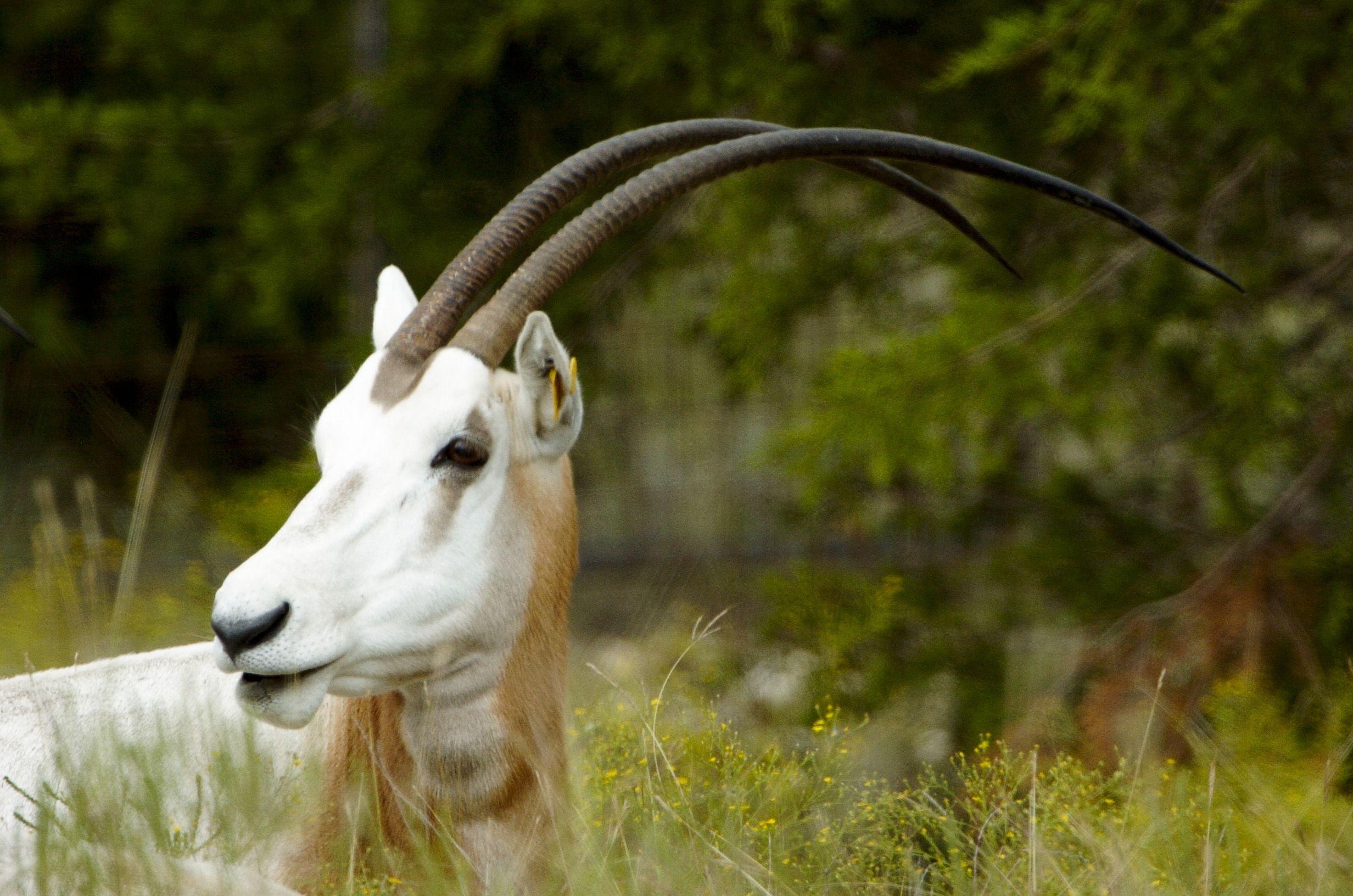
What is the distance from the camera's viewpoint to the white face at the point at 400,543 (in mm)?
2355

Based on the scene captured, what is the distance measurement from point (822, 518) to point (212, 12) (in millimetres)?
4115

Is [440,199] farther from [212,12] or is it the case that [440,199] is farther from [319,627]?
[319,627]

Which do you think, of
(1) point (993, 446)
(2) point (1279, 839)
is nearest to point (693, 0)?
(1) point (993, 446)

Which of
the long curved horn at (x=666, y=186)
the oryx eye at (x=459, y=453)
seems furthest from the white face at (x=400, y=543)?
the long curved horn at (x=666, y=186)

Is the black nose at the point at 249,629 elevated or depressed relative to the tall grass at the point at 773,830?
elevated

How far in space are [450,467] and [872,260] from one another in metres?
3.77

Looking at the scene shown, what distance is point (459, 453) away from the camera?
2.70m

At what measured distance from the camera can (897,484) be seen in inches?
244

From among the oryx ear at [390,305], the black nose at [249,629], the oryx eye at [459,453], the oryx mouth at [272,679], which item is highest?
the oryx ear at [390,305]

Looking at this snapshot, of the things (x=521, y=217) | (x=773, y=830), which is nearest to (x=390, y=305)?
(x=521, y=217)

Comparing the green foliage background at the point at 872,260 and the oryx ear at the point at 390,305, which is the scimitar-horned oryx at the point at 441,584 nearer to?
the oryx ear at the point at 390,305

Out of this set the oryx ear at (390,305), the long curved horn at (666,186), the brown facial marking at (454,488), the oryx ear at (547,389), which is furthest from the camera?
the oryx ear at (390,305)

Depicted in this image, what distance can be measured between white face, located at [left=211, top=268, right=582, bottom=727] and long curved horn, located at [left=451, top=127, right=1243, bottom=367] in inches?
4.4

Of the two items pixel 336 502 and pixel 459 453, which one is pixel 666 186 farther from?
pixel 336 502
